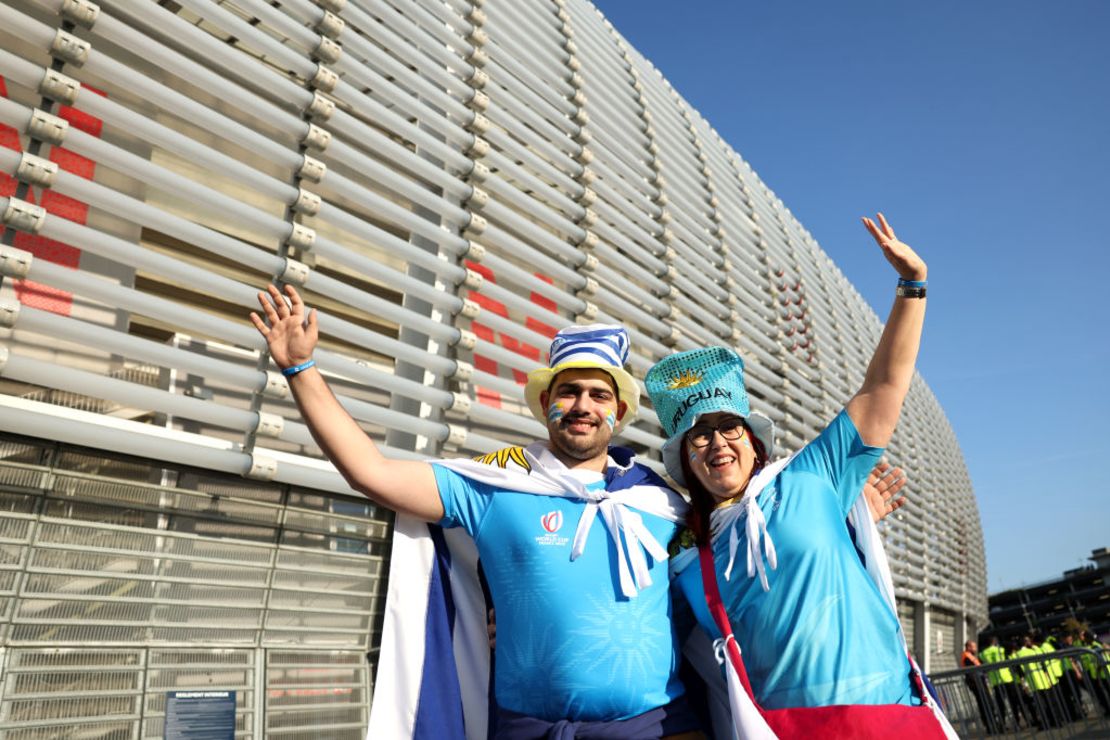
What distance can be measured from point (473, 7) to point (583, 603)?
194 inches

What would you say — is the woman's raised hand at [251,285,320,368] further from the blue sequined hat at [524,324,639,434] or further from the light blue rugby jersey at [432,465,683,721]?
the blue sequined hat at [524,324,639,434]

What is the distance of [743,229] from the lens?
991 centimetres

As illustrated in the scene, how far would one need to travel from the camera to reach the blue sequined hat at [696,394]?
2600 millimetres

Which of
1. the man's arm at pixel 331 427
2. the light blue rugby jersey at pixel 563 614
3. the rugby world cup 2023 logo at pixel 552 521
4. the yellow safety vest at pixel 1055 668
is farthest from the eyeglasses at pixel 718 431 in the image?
the yellow safety vest at pixel 1055 668

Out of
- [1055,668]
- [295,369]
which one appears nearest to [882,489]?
[295,369]

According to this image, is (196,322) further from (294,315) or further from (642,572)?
(642,572)

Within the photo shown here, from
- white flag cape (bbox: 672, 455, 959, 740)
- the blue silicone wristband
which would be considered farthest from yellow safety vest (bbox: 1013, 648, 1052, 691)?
the blue silicone wristband

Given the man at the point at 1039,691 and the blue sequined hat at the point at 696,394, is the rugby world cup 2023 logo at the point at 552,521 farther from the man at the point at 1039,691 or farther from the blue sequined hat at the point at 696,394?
the man at the point at 1039,691

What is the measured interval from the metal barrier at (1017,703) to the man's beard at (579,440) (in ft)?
25.4

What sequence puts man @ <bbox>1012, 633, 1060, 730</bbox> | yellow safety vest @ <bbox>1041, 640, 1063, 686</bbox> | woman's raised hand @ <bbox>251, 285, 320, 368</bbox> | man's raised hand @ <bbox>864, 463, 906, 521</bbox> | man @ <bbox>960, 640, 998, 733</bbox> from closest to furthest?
woman's raised hand @ <bbox>251, 285, 320, 368</bbox> → man's raised hand @ <bbox>864, 463, 906, 521</bbox> → man @ <bbox>1012, 633, 1060, 730</bbox> → man @ <bbox>960, 640, 998, 733</bbox> → yellow safety vest @ <bbox>1041, 640, 1063, 686</bbox>

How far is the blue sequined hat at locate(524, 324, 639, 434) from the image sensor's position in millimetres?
2775

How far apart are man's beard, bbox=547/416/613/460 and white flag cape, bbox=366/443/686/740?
6 cm

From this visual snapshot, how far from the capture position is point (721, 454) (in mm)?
2553

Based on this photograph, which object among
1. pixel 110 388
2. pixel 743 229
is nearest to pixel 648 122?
pixel 743 229
